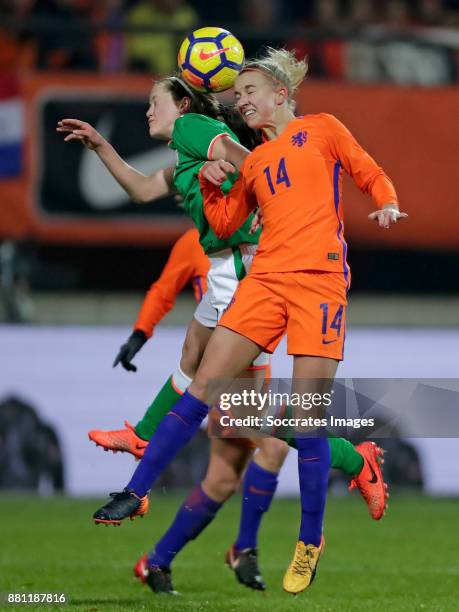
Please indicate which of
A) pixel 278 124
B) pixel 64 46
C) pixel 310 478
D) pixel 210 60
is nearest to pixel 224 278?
pixel 278 124

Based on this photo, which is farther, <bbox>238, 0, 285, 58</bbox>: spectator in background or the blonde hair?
<bbox>238, 0, 285, 58</bbox>: spectator in background

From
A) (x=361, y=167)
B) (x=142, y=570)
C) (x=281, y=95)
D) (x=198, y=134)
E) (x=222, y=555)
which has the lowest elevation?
(x=222, y=555)

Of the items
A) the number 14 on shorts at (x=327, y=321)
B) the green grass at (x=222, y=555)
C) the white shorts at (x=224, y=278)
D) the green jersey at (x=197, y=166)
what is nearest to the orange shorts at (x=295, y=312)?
the number 14 on shorts at (x=327, y=321)

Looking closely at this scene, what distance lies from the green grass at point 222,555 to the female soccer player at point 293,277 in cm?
65

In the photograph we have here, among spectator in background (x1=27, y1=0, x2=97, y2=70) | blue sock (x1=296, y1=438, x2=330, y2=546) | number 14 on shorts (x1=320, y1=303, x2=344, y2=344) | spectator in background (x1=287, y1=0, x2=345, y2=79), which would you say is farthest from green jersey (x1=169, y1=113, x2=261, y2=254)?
spectator in background (x1=287, y1=0, x2=345, y2=79)

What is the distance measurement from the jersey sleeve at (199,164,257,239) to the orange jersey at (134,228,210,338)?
124 cm

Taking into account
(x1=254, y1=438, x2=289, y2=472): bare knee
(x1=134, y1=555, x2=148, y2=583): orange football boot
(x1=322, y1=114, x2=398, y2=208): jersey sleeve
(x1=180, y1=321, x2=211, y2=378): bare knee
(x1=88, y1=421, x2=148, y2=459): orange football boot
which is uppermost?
(x1=322, y1=114, x2=398, y2=208): jersey sleeve

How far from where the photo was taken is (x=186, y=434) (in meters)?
5.99

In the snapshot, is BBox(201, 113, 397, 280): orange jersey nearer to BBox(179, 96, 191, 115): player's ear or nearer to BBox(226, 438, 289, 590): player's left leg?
BBox(179, 96, 191, 115): player's ear

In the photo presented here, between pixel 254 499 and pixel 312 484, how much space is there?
1327mm

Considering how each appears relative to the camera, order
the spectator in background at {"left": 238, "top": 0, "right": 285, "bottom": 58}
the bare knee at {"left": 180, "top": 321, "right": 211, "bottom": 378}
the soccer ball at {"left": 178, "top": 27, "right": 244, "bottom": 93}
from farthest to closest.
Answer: the spectator in background at {"left": 238, "top": 0, "right": 285, "bottom": 58} < the bare knee at {"left": 180, "top": 321, "right": 211, "bottom": 378} < the soccer ball at {"left": 178, "top": 27, "right": 244, "bottom": 93}

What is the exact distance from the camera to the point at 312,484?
588 centimetres

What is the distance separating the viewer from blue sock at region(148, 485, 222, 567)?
683 centimetres

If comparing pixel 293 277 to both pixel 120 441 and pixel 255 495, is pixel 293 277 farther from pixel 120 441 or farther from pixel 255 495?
pixel 255 495
